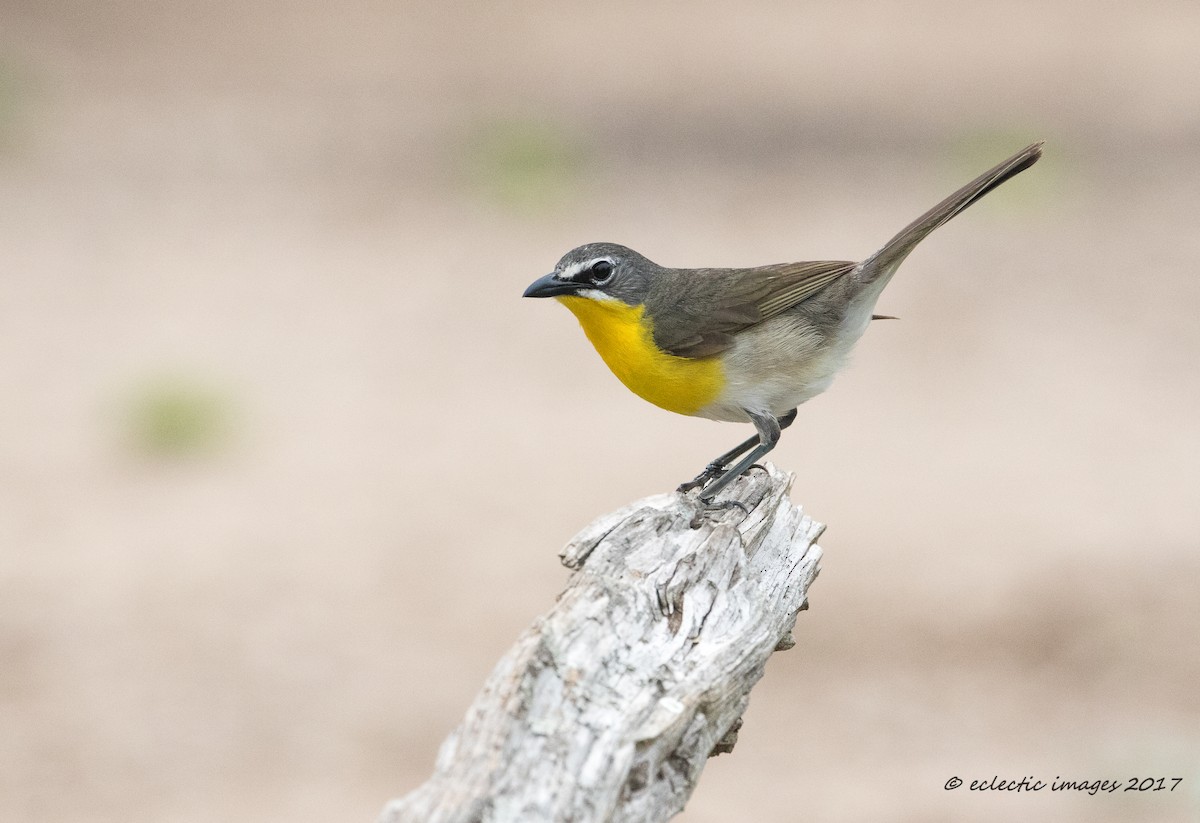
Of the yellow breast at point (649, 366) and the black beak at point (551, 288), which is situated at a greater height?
the black beak at point (551, 288)

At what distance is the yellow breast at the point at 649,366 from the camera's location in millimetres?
6973

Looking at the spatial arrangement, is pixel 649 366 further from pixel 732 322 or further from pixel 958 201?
pixel 958 201

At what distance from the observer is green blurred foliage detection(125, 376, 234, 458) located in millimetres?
16250

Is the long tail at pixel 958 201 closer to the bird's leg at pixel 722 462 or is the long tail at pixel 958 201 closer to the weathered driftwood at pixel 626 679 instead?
the bird's leg at pixel 722 462

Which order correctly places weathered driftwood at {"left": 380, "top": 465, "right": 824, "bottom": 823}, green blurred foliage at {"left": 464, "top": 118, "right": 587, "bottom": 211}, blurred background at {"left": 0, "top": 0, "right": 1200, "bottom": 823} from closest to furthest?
weathered driftwood at {"left": 380, "top": 465, "right": 824, "bottom": 823}, blurred background at {"left": 0, "top": 0, "right": 1200, "bottom": 823}, green blurred foliage at {"left": 464, "top": 118, "right": 587, "bottom": 211}

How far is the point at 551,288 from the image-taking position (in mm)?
7004

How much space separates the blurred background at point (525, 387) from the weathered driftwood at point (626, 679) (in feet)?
19.9

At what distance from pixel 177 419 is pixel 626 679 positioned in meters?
12.8

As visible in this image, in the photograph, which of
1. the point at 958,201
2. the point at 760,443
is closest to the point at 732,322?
the point at 760,443

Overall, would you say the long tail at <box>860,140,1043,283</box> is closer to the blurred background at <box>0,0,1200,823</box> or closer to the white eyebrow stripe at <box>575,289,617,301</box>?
the white eyebrow stripe at <box>575,289,617,301</box>

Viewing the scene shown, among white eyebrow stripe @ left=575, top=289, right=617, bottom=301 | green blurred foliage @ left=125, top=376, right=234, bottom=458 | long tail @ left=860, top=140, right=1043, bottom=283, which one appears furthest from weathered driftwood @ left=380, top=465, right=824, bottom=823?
green blurred foliage @ left=125, top=376, right=234, bottom=458

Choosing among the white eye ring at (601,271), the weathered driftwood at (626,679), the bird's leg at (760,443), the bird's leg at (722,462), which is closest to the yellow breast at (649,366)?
the white eye ring at (601,271)

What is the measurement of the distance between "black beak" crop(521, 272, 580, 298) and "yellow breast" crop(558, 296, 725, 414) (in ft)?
0.46

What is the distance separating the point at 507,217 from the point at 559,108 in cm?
402
